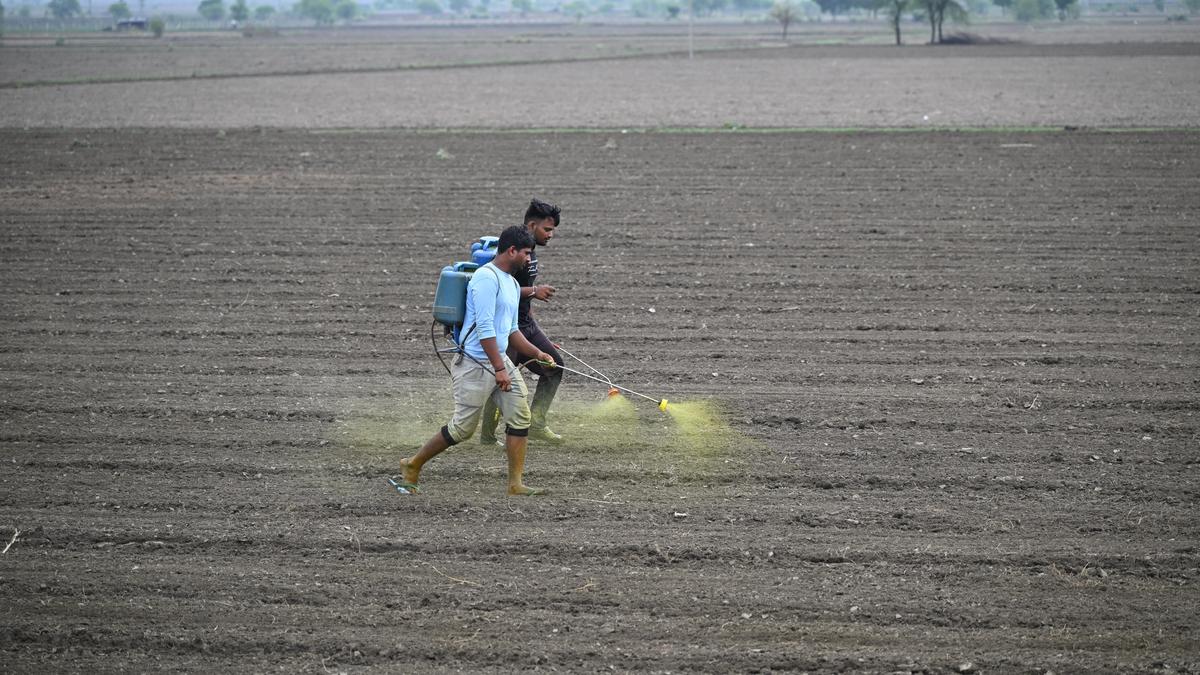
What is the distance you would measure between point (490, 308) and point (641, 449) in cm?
185

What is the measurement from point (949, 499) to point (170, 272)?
9.93m

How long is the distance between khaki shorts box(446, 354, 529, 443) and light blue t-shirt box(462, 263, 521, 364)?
10 cm

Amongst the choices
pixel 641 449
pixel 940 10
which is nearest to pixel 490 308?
pixel 641 449

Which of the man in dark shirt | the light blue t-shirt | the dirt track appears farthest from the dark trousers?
the light blue t-shirt

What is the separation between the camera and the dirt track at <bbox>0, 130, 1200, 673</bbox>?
19.9ft

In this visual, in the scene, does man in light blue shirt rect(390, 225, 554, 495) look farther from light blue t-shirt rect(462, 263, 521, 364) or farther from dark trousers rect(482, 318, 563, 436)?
dark trousers rect(482, 318, 563, 436)

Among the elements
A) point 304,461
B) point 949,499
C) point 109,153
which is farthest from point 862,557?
point 109,153

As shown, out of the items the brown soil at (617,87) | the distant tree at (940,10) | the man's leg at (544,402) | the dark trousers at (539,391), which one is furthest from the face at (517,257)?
the distant tree at (940,10)

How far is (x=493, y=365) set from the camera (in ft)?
24.3

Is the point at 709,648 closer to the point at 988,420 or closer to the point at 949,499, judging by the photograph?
the point at 949,499

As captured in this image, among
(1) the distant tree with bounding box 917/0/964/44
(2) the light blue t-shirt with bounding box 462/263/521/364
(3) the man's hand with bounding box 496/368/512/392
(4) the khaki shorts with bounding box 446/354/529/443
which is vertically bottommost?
(4) the khaki shorts with bounding box 446/354/529/443

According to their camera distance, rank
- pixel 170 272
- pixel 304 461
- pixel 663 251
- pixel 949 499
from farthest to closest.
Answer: pixel 663 251
pixel 170 272
pixel 304 461
pixel 949 499

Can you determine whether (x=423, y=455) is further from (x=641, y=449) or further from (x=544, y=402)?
(x=641, y=449)

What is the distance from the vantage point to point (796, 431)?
8.98 meters
